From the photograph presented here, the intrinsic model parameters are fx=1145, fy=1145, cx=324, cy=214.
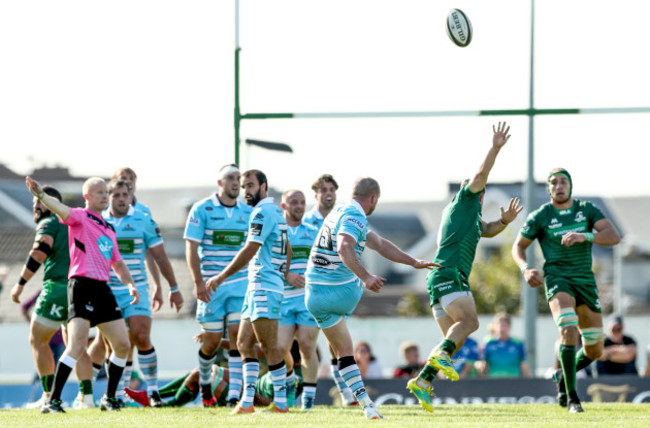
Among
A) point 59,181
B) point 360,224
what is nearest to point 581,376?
point 360,224

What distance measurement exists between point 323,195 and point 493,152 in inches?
126

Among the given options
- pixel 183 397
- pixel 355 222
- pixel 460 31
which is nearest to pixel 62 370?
pixel 183 397

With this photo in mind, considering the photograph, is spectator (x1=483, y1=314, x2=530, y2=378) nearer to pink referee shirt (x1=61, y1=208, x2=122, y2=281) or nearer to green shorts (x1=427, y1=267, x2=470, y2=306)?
green shorts (x1=427, y1=267, x2=470, y2=306)

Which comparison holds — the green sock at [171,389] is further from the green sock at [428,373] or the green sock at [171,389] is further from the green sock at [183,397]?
the green sock at [428,373]

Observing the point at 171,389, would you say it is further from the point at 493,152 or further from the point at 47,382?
the point at 493,152

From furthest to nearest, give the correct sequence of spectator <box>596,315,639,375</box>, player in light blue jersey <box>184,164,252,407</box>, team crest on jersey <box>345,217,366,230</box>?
1. spectator <box>596,315,639,375</box>
2. player in light blue jersey <box>184,164,252,407</box>
3. team crest on jersey <box>345,217,366,230</box>

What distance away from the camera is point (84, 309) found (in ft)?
37.0

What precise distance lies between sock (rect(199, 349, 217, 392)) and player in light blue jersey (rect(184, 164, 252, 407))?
1cm

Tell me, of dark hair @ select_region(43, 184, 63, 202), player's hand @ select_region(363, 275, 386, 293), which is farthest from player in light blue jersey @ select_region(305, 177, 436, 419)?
dark hair @ select_region(43, 184, 63, 202)

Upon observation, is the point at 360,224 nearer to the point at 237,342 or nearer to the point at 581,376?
the point at 237,342

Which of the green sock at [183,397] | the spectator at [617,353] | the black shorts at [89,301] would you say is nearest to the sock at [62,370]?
the black shorts at [89,301]

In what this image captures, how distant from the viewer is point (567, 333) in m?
11.7

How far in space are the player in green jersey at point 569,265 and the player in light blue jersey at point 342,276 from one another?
2.13 metres

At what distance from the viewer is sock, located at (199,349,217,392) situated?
41.8ft
